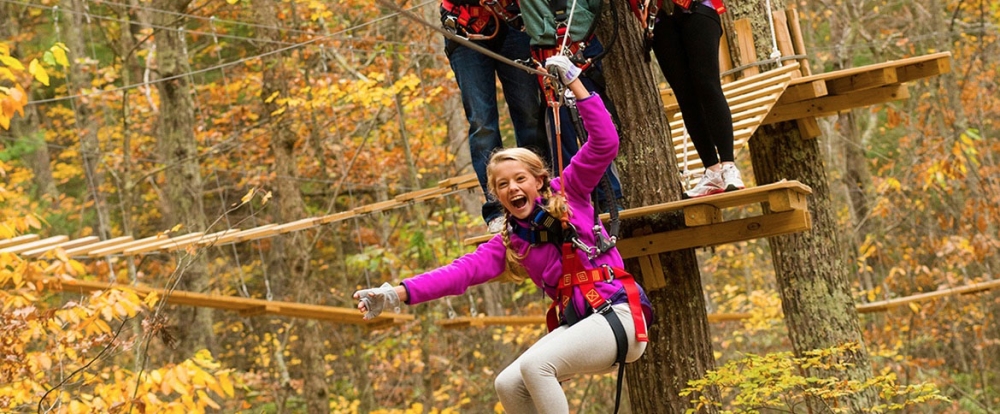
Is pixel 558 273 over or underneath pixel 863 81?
underneath

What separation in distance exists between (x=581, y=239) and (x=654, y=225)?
91 centimetres

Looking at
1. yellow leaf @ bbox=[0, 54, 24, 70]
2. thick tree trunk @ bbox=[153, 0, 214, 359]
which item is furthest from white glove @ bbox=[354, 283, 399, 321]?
thick tree trunk @ bbox=[153, 0, 214, 359]

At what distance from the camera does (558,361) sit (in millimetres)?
2312

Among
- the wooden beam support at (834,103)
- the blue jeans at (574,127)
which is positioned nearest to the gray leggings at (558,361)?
the blue jeans at (574,127)

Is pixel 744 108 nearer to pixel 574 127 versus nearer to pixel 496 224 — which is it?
pixel 574 127

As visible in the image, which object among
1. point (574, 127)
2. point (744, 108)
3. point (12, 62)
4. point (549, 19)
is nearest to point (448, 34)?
point (549, 19)

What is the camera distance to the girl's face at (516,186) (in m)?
2.43

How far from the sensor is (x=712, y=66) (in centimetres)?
328

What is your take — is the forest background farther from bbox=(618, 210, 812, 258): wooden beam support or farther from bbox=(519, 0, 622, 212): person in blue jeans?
bbox=(519, 0, 622, 212): person in blue jeans

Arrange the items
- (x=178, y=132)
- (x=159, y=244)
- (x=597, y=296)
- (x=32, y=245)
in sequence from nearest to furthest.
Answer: (x=597, y=296)
(x=32, y=245)
(x=159, y=244)
(x=178, y=132)

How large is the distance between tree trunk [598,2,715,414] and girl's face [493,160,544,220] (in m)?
0.97

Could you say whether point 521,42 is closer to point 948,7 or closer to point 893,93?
point 893,93

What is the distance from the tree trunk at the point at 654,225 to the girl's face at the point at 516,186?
97 cm

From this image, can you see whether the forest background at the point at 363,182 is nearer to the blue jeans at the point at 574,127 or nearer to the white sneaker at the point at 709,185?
the blue jeans at the point at 574,127
